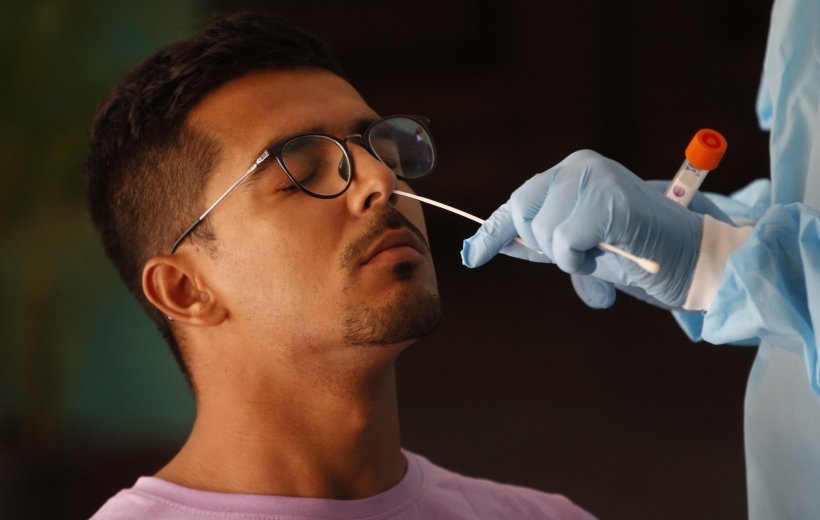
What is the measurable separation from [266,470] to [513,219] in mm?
496

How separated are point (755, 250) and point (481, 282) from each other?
336 cm

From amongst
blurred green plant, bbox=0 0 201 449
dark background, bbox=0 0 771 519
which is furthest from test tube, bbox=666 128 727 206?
blurred green plant, bbox=0 0 201 449

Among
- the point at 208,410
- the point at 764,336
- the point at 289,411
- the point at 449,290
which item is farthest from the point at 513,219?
the point at 449,290

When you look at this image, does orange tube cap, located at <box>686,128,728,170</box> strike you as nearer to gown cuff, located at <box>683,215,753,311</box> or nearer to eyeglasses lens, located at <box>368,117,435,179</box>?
gown cuff, located at <box>683,215,753,311</box>

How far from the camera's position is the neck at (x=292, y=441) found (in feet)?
4.86

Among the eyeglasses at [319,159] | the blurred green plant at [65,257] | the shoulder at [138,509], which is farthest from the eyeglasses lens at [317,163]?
the blurred green plant at [65,257]

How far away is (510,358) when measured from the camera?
4.18 metres

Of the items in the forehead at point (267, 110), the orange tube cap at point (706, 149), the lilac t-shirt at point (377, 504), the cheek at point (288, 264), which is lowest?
the lilac t-shirt at point (377, 504)

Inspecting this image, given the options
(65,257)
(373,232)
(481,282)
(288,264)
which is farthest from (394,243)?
(481,282)

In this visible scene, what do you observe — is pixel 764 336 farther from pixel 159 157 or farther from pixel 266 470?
pixel 159 157

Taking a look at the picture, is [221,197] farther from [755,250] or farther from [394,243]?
[755,250]

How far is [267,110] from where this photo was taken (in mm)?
1576

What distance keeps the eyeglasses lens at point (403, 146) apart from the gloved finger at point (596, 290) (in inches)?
11.7

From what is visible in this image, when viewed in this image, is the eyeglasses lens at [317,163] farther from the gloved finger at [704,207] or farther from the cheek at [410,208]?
the gloved finger at [704,207]
